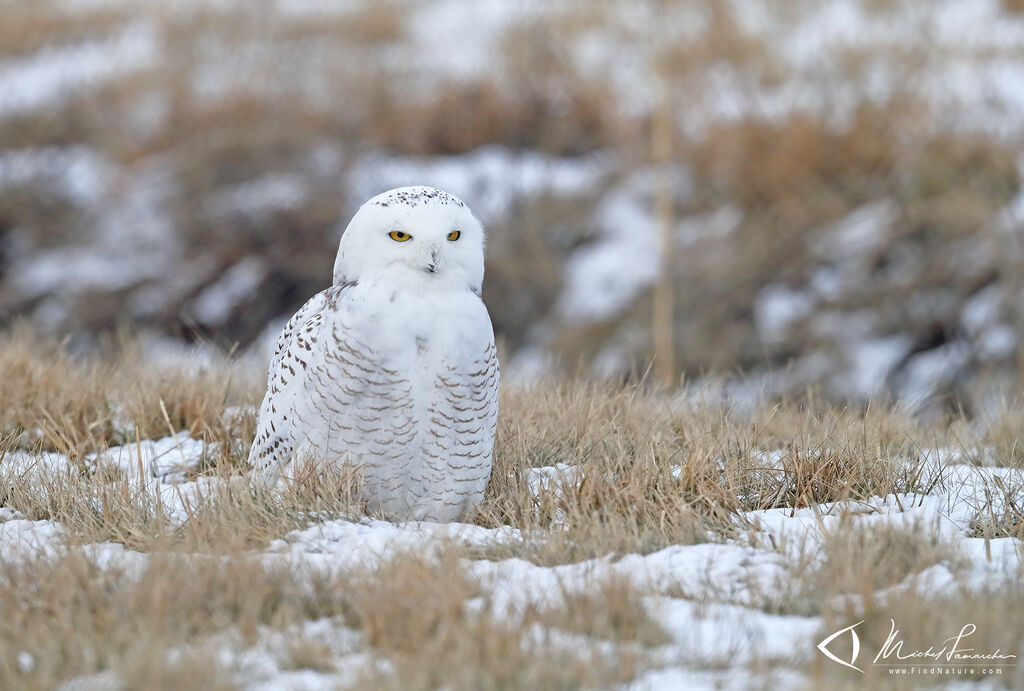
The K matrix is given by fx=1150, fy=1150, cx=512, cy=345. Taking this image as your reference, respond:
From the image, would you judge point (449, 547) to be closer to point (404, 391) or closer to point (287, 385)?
point (404, 391)

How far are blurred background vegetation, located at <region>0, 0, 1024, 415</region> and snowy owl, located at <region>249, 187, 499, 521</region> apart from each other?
600 cm

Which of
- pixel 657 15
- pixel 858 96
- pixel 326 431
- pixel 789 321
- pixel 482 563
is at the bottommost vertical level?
pixel 789 321

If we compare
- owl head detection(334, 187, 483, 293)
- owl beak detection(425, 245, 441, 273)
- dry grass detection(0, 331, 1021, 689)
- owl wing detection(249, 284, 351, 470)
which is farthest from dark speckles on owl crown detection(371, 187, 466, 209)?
dry grass detection(0, 331, 1021, 689)

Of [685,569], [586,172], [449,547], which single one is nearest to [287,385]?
[449,547]

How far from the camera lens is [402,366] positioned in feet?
10.4

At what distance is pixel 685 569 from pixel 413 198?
1243 mm

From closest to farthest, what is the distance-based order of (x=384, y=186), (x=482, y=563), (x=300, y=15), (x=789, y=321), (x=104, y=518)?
1. (x=482, y=563)
2. (x=104, y=518)
3. (x=789, y=321)
4. (x=384, y=186)
5. (x=300, y=15)

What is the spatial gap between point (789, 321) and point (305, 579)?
765 centimetres

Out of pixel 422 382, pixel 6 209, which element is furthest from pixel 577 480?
pixel 6 209

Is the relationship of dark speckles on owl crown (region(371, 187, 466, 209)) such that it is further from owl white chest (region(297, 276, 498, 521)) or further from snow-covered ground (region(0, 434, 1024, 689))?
snow-covered ground (region(0, 434, 1024, 689))

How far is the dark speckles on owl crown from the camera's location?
3.19 m

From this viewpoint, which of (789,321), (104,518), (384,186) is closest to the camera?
(104,518)

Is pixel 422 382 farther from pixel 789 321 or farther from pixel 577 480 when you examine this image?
pixel 789 321

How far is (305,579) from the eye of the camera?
8.94 ft
